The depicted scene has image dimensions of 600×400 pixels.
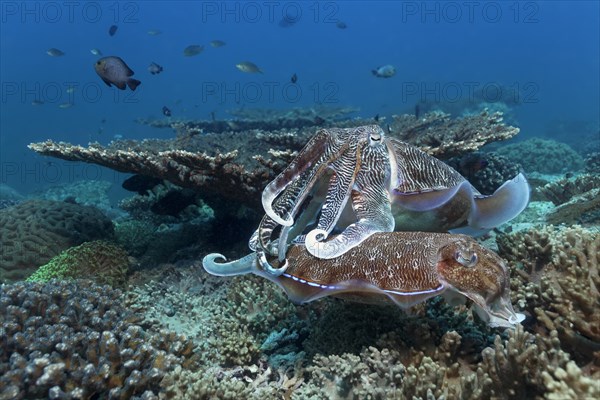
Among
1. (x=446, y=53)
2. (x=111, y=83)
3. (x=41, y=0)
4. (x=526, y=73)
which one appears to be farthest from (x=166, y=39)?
(x=111, y=83)

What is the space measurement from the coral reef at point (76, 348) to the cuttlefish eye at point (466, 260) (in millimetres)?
2446

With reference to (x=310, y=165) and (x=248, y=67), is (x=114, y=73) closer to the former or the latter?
(x=310, y=165)

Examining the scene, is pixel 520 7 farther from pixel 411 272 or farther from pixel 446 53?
pixel 411 272

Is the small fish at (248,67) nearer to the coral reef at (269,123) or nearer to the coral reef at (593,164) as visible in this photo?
the coral reef at (269,123)

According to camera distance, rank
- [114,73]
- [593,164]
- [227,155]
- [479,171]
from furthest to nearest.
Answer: [593,164], [114,73], [479,171], [227,155]

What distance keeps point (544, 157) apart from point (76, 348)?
17.1m

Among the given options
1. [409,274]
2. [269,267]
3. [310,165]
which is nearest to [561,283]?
[409,274]

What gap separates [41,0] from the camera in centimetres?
11288

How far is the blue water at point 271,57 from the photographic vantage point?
88750mm

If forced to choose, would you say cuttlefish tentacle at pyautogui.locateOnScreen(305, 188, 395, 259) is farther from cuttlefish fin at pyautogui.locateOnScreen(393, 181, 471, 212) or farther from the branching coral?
the branching coral

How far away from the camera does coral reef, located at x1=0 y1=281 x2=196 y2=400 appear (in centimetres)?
289

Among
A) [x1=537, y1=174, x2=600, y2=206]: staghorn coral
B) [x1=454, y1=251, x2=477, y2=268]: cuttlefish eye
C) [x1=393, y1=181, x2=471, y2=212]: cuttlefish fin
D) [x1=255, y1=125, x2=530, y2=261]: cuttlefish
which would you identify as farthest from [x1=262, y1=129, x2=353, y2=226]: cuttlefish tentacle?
[x1=537, y1=174, x2=600, y2=206]: staghorn coral

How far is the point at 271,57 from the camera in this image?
16700cm

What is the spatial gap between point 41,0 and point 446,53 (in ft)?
419
